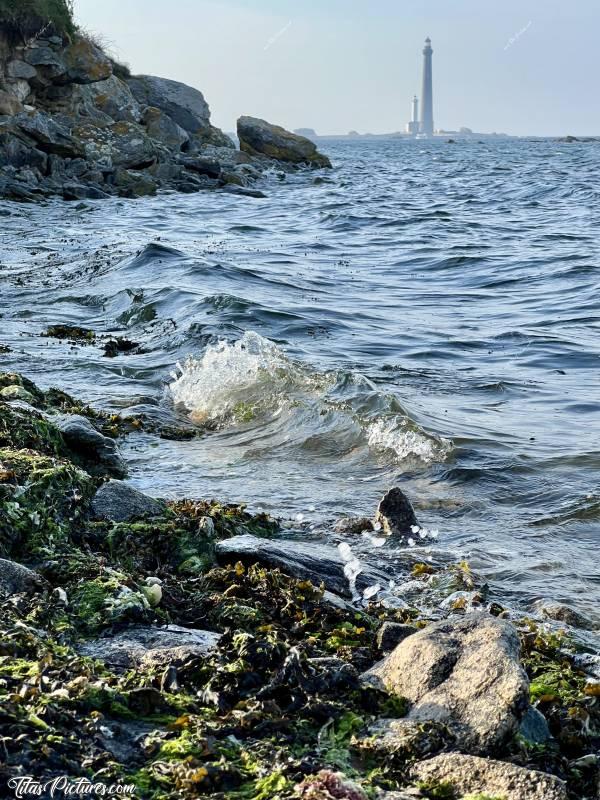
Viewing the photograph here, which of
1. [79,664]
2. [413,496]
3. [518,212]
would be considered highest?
[518,212]

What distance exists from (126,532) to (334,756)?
228cm

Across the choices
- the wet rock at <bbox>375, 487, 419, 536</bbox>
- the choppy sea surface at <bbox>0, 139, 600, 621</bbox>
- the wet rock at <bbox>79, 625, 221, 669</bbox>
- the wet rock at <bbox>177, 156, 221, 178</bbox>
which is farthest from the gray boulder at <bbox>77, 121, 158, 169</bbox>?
the wet rock at <bbox>79, 625, 221, 669</bbox>

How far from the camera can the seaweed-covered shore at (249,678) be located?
2908 mm

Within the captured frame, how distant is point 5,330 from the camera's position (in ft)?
38.3

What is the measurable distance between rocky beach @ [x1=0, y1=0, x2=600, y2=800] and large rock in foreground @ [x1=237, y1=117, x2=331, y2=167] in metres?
33.8

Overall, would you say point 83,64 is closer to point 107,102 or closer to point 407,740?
point 107,102

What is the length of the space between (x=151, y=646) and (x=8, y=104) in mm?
29797

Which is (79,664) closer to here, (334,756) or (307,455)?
(334,756)

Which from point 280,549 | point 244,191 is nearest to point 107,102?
point 244,191

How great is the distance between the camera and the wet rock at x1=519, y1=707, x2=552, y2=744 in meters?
3.33

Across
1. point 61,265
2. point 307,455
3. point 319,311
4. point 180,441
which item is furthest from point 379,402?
point 61,265

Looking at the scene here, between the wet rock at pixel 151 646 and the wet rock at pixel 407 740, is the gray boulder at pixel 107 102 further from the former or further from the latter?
the wet rock at pixel 407 740

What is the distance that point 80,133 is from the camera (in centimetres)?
3338

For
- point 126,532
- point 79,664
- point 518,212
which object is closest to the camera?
point 79,664
